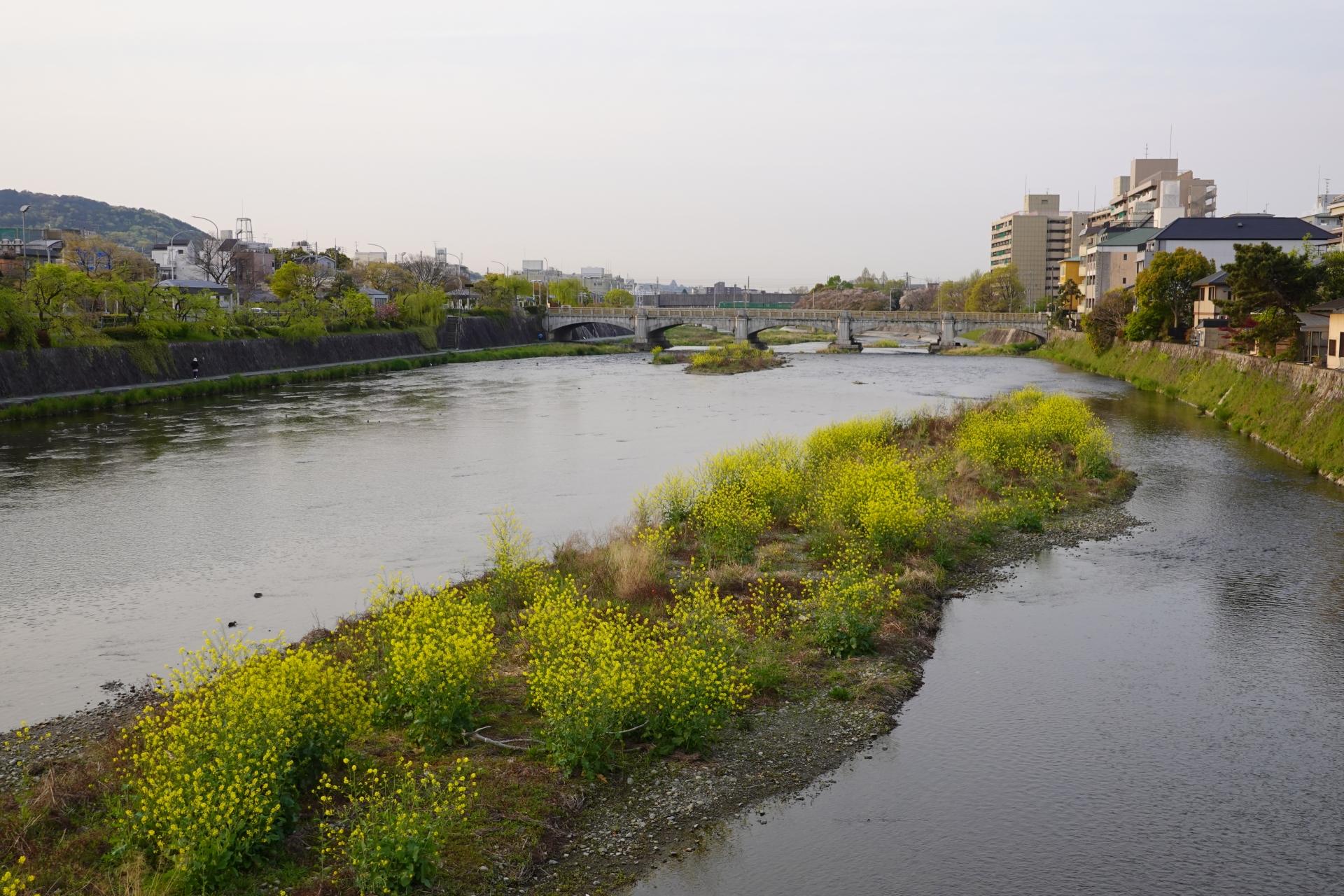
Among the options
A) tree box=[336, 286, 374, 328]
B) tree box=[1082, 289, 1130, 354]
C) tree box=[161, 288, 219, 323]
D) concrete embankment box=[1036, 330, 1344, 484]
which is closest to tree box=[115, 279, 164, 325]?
tree box=[161, 288, 219, 323]

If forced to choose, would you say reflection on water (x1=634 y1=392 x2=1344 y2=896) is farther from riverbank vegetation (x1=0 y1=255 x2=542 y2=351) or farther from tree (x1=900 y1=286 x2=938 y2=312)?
tree (x1=900 y1=286 x2=938 y2=312)

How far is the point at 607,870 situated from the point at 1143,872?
4285mm

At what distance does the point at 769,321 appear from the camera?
255 feet

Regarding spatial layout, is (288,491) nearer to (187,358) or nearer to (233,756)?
(233,756)

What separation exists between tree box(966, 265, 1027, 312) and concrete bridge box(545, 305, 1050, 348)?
58.7 ft

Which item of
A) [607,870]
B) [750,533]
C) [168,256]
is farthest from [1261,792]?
[168,256]

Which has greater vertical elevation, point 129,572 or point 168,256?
point 168,256

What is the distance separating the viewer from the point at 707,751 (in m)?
9.95

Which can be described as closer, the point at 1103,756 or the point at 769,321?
the point at 1103,756

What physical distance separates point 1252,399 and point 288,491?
28.0 metres

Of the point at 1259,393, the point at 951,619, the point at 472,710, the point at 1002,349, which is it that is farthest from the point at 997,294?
the point at 472,710

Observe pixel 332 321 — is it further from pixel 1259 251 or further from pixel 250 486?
pixel 1259 251

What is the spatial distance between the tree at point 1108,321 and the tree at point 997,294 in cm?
4674

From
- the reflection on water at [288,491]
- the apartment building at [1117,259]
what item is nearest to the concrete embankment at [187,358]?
the reflection on water at [288,491]
